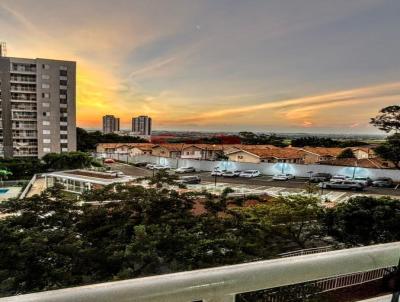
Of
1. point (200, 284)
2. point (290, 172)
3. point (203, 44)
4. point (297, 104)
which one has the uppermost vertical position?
point (203, 44)

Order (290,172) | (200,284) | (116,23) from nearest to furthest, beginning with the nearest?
(200,284), (116,23), (290,172)

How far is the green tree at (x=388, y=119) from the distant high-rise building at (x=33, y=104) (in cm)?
3982

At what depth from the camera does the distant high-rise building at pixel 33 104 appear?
4038 centimetres

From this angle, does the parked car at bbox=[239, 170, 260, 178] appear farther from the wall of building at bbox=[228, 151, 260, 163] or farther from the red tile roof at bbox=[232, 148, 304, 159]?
the red tile roof at bbox=[232, 148, 304, 159]

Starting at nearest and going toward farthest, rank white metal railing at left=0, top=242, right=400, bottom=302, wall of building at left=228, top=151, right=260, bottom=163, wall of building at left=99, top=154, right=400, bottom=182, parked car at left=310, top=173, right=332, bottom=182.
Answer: white metal railing at left=0, top=242, right=400, bottom=302
wall of building at left=99, top=154, right=400, bottom=182
parked car at left=310, top=173, right=332, bottom=182
wall of building at left=228, top=151, right=260, bottom=163

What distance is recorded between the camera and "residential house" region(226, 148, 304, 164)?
123 ft

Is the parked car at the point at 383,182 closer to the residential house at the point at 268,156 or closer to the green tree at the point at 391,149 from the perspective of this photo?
the green tree at the point at 391,149

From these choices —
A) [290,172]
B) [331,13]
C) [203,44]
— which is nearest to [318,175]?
[290,172]

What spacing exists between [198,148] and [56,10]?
36123mm

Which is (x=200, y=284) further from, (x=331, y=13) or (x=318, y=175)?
(x=318, y=175)

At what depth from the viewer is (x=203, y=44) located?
1966cm

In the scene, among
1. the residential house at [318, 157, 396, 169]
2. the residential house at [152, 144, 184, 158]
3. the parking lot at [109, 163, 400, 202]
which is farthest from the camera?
the residential house at [152, 144, 184, 158]

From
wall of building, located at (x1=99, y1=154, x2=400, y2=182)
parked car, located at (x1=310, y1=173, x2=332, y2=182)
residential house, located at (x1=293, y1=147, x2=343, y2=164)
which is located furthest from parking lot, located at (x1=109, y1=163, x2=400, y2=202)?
residential house, located at (x1=293, y1=147, x2=343, y2=164)

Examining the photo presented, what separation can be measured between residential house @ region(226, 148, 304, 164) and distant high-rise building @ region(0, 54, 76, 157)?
26297 millimetres
